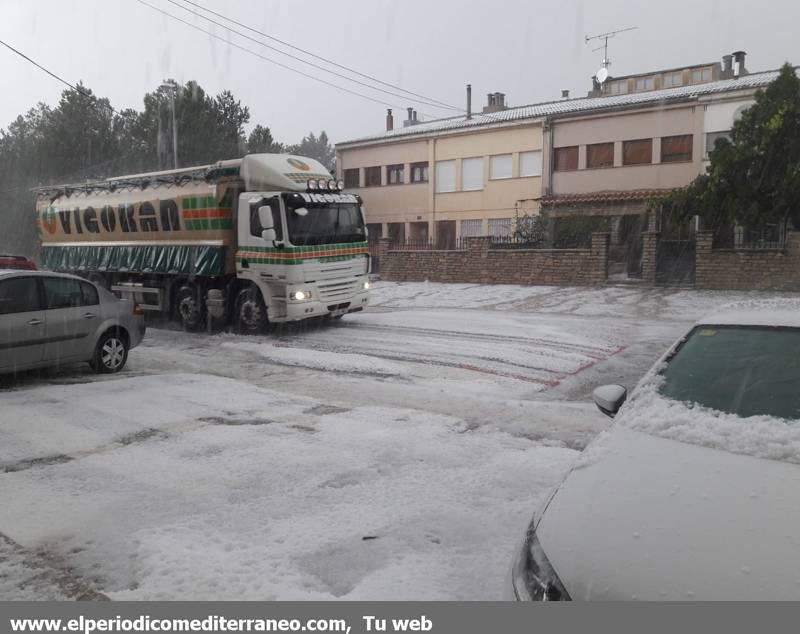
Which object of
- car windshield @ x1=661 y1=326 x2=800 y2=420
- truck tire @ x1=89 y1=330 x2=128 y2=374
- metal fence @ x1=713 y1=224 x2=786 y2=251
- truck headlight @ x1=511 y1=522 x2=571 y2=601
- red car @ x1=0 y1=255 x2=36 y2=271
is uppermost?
metal fence @ x1=713 y1=224 x2=786 y2=251

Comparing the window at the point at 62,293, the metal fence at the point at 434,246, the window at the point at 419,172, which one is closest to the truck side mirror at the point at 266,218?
the window at the point at 62,293

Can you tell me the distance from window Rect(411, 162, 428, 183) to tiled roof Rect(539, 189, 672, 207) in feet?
25.3

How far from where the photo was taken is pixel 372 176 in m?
39.5

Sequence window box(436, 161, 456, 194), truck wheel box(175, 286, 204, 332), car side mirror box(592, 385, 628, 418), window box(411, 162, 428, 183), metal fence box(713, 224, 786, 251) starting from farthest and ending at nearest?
window box(411, 162, 428, 183) → window box(436, 161, 456, 194) → metal fence box(713, 224, 786, 251) → truck wheel box(175, 286, 204, 332) → car side mirror box(592, 385, 628, 418)

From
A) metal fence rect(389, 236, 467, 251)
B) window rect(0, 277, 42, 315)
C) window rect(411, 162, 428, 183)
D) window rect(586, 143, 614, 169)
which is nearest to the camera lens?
window rect(0, 277, 42, 315)

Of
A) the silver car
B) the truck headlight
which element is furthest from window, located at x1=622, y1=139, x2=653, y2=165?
the truck headlight

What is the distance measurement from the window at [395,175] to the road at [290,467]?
28.0 meters

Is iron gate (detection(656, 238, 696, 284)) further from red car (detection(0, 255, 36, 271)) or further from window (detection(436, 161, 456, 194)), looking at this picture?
red car (detection(0, 255, 36, 271))

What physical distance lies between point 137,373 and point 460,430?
17.5 ft

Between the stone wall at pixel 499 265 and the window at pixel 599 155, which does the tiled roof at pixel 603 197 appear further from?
the stone wall at pixel 499 265

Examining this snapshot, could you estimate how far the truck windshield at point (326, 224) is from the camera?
12703mm

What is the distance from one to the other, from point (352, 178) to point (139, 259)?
86.5 ft

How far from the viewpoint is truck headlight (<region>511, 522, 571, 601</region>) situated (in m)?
2.50

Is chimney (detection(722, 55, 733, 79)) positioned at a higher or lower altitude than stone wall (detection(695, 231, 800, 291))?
higher
